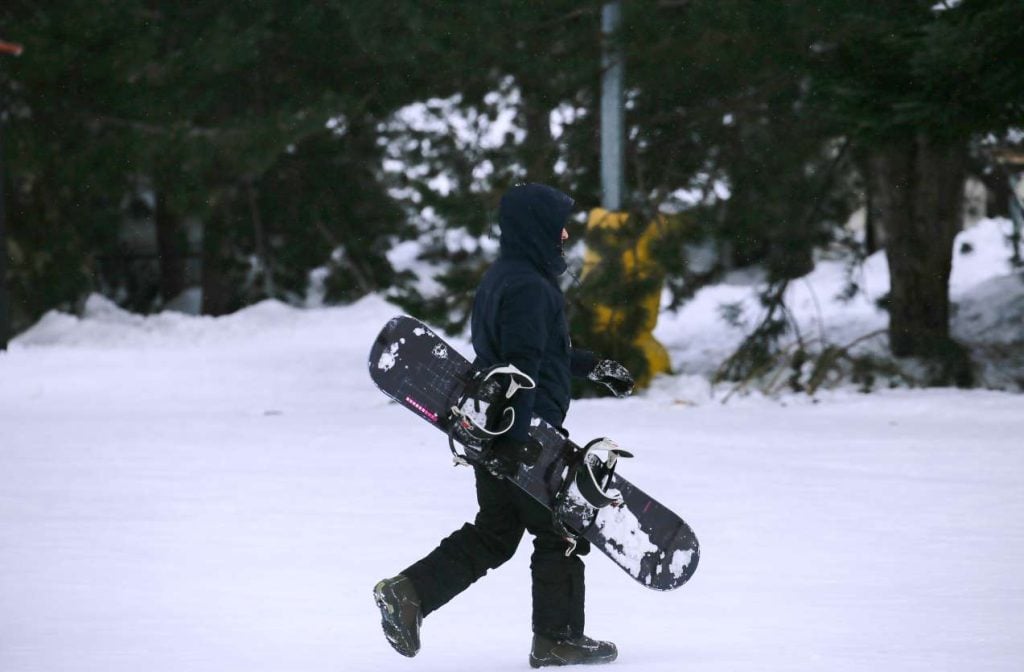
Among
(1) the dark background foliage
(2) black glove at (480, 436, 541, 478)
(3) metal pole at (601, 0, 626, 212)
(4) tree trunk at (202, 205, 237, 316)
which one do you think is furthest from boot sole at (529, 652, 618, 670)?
(4) tree trunk at (202, 205, 237, 316)

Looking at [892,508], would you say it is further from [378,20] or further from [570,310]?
[378,20]

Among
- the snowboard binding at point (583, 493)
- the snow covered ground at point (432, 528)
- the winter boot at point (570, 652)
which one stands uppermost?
the snowboard binding at point (583, 493)

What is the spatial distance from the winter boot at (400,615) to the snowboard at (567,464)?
48cm

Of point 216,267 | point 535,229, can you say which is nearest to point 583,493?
point 535,229

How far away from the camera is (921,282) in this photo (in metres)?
13.5

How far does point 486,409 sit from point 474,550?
454 mm

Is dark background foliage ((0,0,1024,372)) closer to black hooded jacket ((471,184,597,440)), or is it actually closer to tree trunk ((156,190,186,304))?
tree trunk ((156,190,186,304))

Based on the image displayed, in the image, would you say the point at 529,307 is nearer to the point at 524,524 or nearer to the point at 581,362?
the point at 581,362

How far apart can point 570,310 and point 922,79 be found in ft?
12.6

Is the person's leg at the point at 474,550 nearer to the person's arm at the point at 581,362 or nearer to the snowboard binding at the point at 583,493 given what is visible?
the snowboard binding at the point at 583,493

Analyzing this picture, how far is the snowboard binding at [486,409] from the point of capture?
408 centimetres

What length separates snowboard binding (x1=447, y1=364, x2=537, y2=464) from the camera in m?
4.08

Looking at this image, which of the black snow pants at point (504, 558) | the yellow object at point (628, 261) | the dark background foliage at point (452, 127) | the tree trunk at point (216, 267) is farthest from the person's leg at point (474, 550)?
the tree trunk at point (216, 267)

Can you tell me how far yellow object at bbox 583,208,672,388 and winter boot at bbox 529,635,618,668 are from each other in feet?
26.2
